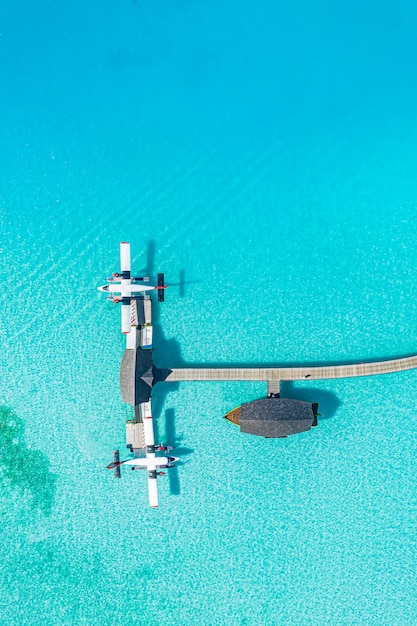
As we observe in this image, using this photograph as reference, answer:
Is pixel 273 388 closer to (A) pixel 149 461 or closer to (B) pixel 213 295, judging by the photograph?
(B) pixel 213 295

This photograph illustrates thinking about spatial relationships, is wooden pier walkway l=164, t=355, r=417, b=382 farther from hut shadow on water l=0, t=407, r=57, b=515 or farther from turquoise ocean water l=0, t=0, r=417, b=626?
hut shadow on water l=0, t=407, r=57, b=515

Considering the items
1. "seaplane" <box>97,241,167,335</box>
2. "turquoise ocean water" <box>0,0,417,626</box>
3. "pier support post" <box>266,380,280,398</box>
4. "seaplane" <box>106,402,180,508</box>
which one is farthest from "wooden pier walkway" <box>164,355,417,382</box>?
"seaplane" <box>97,241,167,335</box>

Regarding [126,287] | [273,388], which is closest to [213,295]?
[126,287]

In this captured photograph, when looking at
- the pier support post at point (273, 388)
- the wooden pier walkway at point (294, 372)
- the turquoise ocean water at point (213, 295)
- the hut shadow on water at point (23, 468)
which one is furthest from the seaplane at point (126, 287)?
the hut shadow on water at point (23, 468)

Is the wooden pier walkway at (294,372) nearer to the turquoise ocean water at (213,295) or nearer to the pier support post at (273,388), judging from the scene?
the pier support post at (273,388)

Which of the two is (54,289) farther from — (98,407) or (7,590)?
(7,590)

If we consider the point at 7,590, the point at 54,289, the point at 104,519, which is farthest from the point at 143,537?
the point at 54,289
